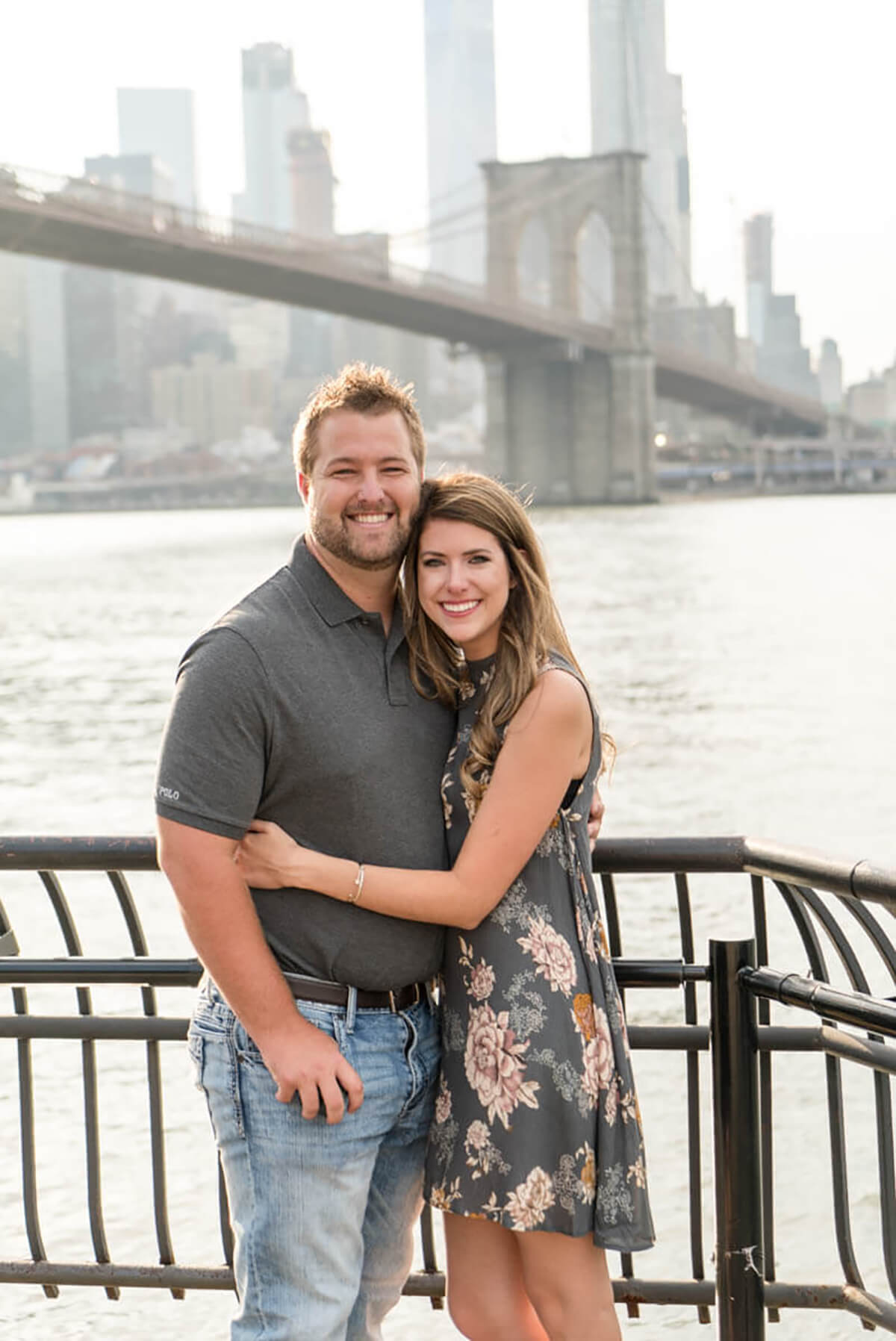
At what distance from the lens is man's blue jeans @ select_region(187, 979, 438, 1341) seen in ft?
6.95

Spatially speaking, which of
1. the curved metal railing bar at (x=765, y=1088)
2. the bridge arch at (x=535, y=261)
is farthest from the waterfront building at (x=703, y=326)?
the curved metal railing bar at (x=765, y=1088)

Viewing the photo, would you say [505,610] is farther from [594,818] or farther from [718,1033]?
[718,1033]

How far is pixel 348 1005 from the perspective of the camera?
7.04 feet

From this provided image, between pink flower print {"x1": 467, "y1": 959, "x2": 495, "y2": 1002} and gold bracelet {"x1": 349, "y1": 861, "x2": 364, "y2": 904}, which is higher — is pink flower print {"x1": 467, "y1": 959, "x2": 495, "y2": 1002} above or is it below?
below

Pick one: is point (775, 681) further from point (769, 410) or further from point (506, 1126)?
point (769, 410)

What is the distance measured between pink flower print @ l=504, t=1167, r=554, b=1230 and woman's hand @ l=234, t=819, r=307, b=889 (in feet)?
1.49

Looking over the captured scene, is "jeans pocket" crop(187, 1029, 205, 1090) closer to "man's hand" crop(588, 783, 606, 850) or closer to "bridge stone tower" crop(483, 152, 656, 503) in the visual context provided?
"man's hand" crop(588, 783, 606, 850)

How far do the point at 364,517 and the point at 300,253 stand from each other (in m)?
38.8

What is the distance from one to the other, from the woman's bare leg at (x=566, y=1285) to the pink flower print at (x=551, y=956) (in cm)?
31

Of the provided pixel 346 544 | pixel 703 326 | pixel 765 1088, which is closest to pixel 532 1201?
pixel 765 1088

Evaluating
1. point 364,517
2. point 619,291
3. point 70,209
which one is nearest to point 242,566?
point 70,209

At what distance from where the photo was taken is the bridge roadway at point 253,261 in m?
36.6

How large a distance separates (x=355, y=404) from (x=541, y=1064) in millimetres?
843

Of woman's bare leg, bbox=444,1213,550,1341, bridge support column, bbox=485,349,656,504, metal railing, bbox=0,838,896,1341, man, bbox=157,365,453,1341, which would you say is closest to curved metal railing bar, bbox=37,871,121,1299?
metal railing, bbox=0,838,896,1341
